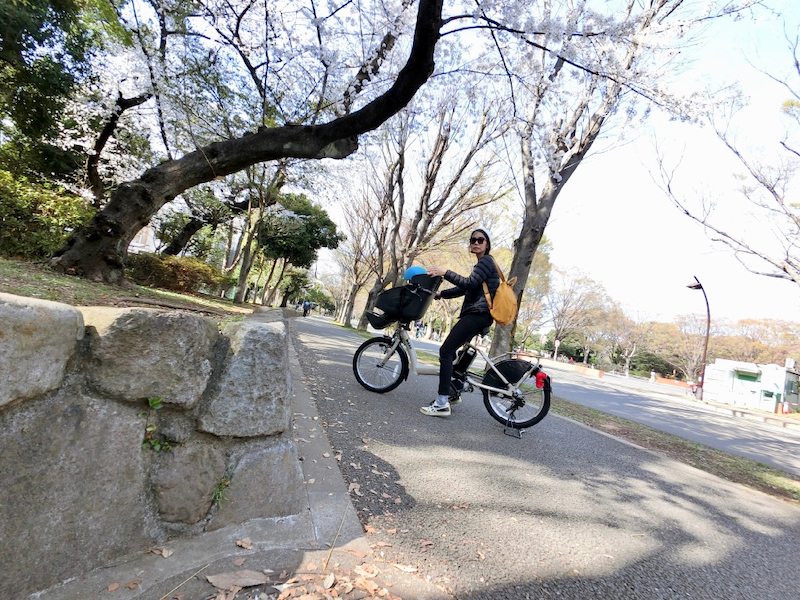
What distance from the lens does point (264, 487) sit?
169 centimetres

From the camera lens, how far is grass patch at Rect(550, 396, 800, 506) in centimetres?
360

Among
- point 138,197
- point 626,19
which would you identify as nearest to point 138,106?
point 138,197

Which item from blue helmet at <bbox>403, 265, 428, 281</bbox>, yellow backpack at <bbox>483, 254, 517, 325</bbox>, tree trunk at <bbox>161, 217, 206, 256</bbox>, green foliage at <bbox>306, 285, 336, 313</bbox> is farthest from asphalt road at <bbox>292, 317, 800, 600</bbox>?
green foliage at <bbox>306, 285, 336, 313</bbox>

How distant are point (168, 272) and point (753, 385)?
25.7 meters

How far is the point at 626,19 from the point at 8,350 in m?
8.11

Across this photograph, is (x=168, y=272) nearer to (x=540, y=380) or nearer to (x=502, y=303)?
(x=502, y=303)

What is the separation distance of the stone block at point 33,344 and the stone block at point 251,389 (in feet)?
1.65

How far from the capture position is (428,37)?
12.4 ft

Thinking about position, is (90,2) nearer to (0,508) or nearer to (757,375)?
(0,508)

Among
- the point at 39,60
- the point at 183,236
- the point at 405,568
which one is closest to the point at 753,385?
the point at 405,568

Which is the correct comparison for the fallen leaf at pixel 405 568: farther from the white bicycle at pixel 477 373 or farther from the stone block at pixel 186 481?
the white bicycle at pixel 477 373

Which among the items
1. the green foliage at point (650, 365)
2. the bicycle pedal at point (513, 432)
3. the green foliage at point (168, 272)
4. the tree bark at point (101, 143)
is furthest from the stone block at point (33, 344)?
the green foliage at point (650, 365)

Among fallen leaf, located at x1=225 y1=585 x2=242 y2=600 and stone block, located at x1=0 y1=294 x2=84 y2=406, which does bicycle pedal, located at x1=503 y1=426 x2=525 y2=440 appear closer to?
fallen leaf, located at x1=225 y1=585 x2=242 y2=600

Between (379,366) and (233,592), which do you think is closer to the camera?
(233,592)
